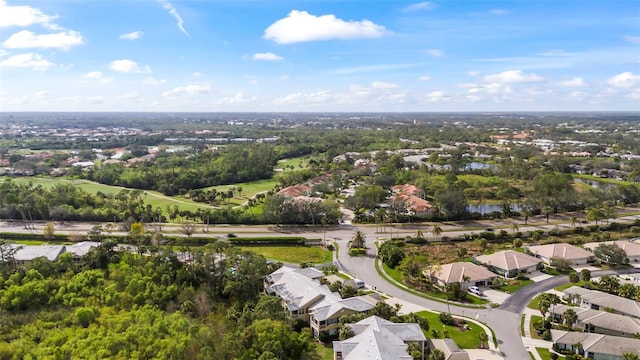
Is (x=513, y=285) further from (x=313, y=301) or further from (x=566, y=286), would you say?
(x=313, y=301)

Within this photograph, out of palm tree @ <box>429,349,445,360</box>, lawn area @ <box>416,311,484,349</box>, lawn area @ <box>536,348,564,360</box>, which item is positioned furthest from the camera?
lawn area @ <box>416,311,484,349</box>

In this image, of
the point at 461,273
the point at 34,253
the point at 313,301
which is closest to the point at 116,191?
the point at 34,253

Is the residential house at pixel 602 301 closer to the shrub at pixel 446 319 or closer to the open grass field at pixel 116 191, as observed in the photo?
the shrub at pixel 446 319

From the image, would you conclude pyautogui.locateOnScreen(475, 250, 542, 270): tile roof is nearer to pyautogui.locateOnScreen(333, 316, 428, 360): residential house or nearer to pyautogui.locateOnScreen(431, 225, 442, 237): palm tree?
pyautogui.locateOnScreen(431, 225, 442, 237): palm tree

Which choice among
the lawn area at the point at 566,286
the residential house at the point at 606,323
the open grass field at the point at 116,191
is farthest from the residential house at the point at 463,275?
the open grass field at the point at 116,191

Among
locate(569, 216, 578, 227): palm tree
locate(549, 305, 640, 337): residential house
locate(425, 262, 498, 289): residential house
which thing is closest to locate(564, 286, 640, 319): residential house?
locate(549, 305, 640, 337): residential house

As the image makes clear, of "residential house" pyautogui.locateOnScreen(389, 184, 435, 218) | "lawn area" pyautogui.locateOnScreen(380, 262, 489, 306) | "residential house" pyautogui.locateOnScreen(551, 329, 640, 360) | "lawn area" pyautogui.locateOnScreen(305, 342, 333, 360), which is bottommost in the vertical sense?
"lawn area" pyautogui.locateOnScreen(305, 342, 333, 360)
